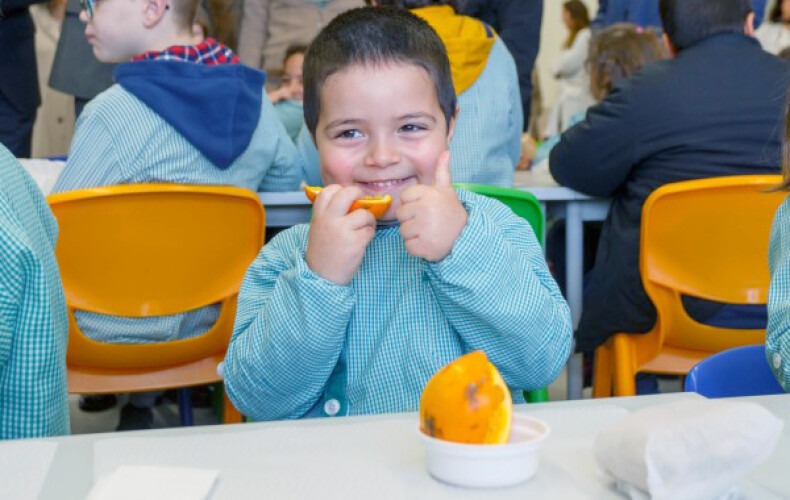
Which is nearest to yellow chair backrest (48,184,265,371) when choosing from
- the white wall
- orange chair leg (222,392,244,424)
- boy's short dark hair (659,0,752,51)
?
orange chair leg (222,392,244,424)

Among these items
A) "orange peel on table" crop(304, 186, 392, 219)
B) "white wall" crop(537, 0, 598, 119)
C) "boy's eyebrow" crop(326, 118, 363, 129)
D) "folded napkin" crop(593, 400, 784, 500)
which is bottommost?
"white wall" crop(537, 0, 598, 119)

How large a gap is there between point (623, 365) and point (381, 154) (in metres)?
1.38

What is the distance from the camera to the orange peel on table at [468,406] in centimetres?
79

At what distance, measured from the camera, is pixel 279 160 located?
8.94ft

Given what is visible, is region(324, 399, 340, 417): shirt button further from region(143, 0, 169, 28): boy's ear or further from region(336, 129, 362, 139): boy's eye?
region(143, 0, 169, 28): boy's ear

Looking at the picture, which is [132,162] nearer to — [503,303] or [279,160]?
[279,160]

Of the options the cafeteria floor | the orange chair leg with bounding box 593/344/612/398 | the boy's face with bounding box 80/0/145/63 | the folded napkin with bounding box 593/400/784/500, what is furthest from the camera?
the cafeteria floor

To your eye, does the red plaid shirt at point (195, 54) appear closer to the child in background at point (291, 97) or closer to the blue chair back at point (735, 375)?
the child in background at point (291, 97)

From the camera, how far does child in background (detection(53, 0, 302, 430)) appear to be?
2355mm

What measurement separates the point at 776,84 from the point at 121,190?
5.38ft

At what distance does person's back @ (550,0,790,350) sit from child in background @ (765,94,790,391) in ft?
3.12

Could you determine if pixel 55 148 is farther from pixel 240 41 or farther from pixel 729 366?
pixel 729 366

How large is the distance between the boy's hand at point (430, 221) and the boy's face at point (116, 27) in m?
1.59

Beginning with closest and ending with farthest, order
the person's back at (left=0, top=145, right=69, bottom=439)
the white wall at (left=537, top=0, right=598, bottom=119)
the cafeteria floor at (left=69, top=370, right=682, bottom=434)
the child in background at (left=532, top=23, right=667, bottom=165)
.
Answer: the person's back at (left=0, top=145, right=69, bottom=439) < the cafeteria floor at (left=69, top=370, right=682, bottom=434) < the child in background at (left=532, top=23, right=667, bottom=165) < the white wall at (left=537, top=0, right=598, bottom=119)
